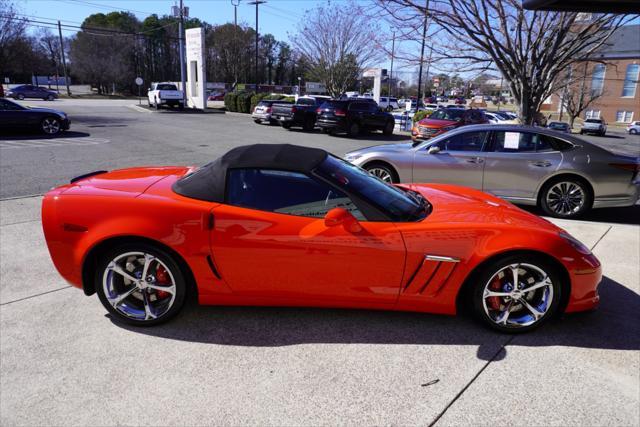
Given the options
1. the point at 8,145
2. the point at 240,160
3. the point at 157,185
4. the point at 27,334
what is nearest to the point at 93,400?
the point at 27,334

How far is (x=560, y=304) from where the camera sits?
3.19 meters

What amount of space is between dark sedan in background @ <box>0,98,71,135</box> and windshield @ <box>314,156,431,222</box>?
1583 cm

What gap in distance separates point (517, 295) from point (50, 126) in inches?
688

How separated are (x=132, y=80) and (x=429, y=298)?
78639 mm

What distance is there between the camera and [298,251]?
2.99 metres

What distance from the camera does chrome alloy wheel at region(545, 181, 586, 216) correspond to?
6504 mm

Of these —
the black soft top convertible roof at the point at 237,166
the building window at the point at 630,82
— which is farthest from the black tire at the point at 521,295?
the building window at the point at 630,82

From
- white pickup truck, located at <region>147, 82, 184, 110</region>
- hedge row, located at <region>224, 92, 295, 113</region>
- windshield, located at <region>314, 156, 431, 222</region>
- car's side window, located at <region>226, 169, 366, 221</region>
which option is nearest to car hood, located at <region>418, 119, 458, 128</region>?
windshield, located at <region>314, 156, 431, 222</region>


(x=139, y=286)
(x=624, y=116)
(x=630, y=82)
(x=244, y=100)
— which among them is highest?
(x=630, y=82)

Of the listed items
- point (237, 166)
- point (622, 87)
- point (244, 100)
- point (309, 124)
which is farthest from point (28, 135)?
point (622, 87)

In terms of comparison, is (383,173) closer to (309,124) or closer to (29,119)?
(29,119)

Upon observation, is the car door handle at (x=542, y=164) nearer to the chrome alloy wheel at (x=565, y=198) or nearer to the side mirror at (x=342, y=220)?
the chrome alloy wheel at (x=565, y=198)

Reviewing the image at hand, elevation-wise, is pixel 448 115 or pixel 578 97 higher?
pixel 578 97

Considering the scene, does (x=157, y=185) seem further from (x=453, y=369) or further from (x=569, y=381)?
(x=569, y=381)
